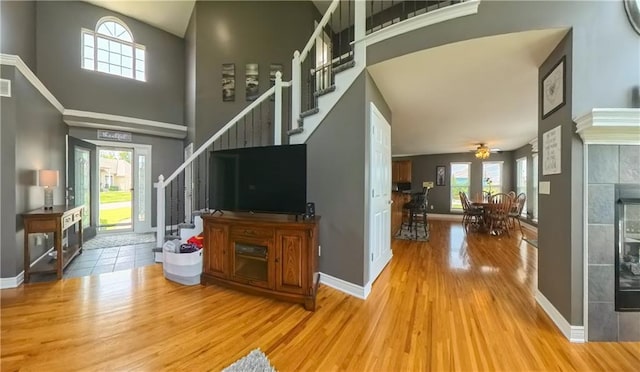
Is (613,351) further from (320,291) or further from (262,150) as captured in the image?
(262,150)

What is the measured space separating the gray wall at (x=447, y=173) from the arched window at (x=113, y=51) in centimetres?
853

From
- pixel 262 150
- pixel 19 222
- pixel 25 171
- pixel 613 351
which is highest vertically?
pixel 262 150

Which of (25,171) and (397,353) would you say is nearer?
(397,353)

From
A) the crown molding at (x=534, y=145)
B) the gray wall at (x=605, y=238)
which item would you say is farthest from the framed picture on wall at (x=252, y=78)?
the crown molding at (x=534, y=145)

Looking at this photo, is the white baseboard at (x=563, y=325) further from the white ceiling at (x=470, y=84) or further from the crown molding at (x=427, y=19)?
the crown molding at (x=427, y=19)

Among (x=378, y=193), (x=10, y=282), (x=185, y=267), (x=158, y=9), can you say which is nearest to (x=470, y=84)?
(x=378, y=193)

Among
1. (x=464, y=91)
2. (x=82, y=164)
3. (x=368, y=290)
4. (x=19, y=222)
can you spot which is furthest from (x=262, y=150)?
(x=82, y=164)

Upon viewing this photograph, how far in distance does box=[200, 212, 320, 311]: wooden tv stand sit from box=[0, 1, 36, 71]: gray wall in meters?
3.99

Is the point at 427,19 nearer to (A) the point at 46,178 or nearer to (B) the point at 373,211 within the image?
(B) the point at 373,211

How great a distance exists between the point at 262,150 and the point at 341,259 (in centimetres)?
149

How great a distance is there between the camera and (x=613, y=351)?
1.87m

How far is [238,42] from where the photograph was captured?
530cm

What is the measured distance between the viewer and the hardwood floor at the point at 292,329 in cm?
174

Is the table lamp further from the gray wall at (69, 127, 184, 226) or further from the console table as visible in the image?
the gray wall at (69, 127, 184, 226)
